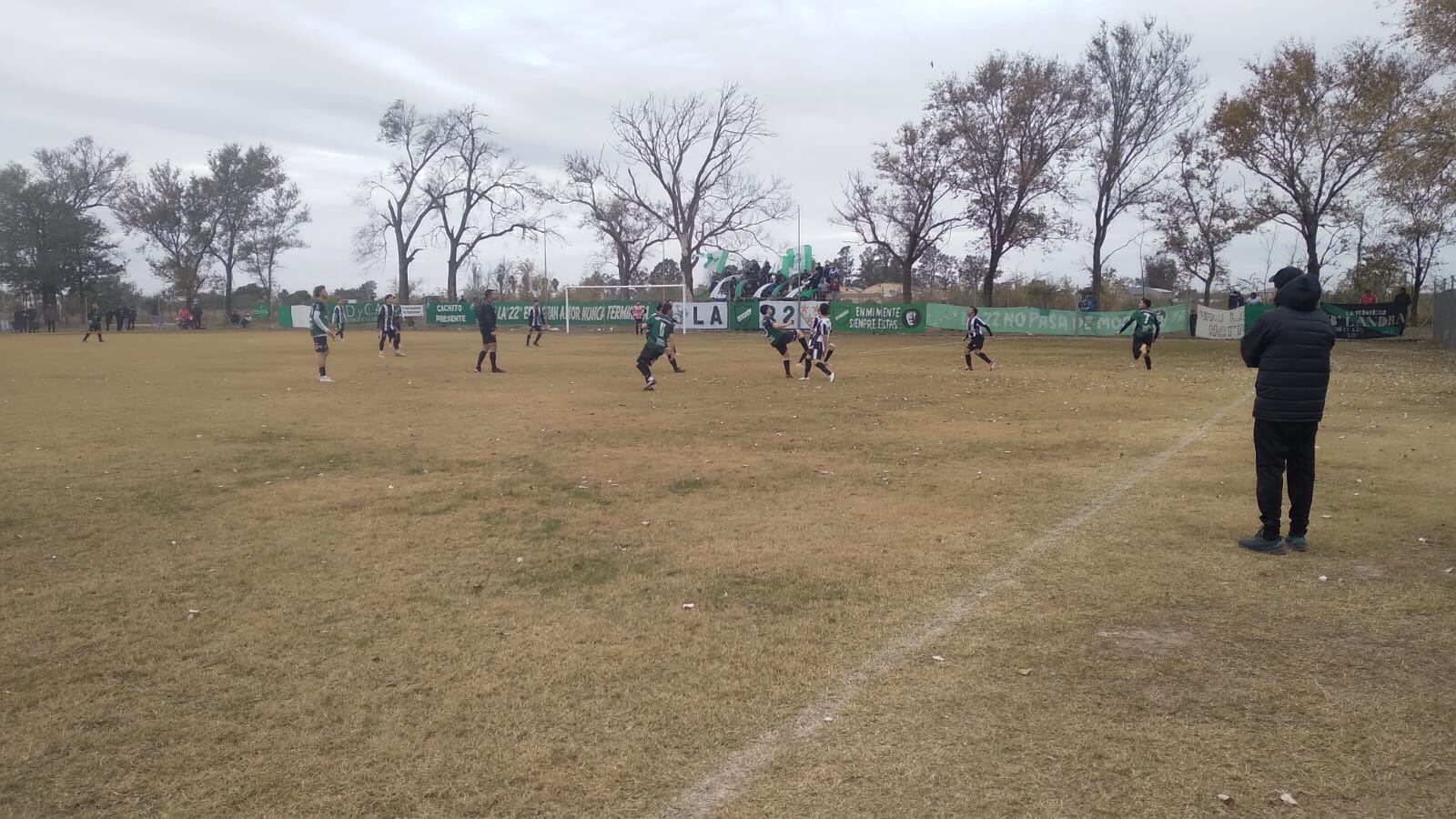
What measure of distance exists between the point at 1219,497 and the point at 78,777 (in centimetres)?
816

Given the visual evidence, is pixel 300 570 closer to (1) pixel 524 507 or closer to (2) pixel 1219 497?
(1) pixel 524 507

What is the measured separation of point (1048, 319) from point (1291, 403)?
129 feet

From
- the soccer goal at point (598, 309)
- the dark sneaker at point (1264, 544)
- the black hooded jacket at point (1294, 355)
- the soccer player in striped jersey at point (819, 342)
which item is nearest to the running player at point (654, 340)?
the soccer player in striped jersey at point (819, 342)

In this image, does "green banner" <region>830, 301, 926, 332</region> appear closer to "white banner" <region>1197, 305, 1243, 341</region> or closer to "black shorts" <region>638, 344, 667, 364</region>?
"white banner" <region>1197, 305, 1243, 341</region>

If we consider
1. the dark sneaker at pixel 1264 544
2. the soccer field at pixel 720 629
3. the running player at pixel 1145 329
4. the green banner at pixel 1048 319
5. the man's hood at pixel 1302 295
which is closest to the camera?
the soccer field at pixel 720 629

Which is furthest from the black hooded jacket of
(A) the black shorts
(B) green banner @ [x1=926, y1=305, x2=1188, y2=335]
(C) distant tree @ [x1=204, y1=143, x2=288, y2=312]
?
(C) distant tree @ [x1=204, y1=143, x2=288, y2=312]

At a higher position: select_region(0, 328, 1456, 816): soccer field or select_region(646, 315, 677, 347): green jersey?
select_region(646, 315, 677, 347): green jersey

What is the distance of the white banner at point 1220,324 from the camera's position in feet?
126

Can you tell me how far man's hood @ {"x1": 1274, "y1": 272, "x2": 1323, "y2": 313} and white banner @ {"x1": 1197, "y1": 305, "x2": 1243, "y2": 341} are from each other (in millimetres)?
36112

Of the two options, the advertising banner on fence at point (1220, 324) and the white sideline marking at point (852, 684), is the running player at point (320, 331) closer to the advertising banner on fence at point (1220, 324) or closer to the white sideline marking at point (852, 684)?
the white sideline marking at point (852, 684)

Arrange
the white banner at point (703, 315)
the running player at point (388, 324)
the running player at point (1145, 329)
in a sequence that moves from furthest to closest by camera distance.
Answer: the white banner at point (703, 315) < the running player at point (388, 324) < the running player at point (1145, 329)

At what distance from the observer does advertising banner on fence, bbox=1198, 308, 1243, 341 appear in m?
38.4

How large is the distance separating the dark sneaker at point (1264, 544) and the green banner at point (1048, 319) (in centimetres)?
3761

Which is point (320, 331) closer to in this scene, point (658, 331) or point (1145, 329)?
point (658, 331)
